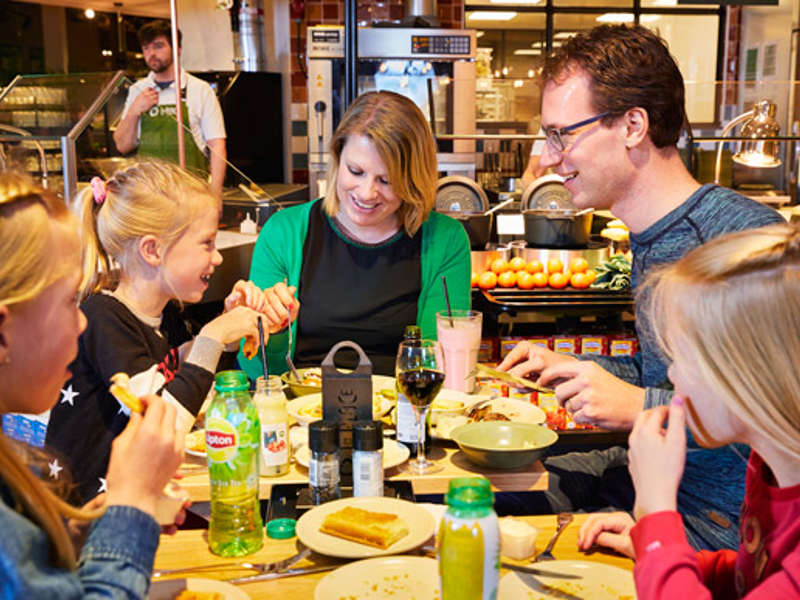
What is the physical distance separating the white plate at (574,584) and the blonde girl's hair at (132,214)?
1.49 meters

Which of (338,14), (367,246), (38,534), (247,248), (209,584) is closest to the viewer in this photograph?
(38,534)

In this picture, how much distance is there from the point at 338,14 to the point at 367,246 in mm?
5472

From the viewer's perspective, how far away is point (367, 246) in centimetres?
295

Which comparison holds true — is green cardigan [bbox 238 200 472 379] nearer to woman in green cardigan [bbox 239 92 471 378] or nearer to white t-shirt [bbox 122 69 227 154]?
woman in green cardigan [bbox 239 92 471 378]

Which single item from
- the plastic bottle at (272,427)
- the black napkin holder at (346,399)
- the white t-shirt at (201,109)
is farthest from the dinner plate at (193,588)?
the white t-shirt at (201,109)

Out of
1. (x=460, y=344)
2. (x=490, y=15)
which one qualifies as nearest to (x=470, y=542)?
(x=460, y=344)

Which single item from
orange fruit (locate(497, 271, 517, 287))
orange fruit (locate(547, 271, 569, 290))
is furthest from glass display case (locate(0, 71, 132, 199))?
orange fruit (locate(547, 271, 569, 290))

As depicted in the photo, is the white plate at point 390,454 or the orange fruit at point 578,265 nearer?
the white plate at point 390,454

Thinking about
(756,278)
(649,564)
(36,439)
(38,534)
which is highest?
(756,278)

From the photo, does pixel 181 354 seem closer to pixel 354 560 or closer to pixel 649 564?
pixel 354 560

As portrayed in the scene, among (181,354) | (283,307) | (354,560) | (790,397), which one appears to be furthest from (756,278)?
(181,354)

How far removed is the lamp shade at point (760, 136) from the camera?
3902mm

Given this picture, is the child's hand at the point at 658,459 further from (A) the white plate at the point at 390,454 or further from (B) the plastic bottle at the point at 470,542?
(A) the white plate at the point at 390,454

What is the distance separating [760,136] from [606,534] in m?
2.88
